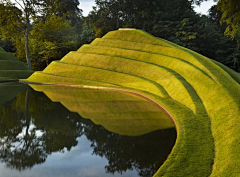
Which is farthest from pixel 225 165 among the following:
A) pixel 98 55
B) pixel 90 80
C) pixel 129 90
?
pixel 98 55

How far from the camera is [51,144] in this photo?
1026 centimetres

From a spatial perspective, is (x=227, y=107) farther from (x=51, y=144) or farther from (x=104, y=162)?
(x=51, y=144)

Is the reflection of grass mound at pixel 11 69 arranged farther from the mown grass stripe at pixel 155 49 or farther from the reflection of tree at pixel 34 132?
the reflection of tree at pixel 34 132

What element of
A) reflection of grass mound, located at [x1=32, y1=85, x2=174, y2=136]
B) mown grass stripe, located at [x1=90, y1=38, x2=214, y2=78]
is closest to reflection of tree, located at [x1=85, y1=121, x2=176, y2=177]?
reflection of grass mound, located at [x1=32, y1=85, x2=174, y2=136]

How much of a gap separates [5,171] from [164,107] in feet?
32.0

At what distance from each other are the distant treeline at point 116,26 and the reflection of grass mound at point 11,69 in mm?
3532

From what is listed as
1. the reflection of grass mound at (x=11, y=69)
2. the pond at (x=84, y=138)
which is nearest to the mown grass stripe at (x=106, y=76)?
the pond at (x=84, y=138)

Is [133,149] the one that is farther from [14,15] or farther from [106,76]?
[14,15]

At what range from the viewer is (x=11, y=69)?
3791 centimetres

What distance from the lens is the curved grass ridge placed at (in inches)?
302

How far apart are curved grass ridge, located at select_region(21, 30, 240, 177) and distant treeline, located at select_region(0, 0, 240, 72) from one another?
8649mm

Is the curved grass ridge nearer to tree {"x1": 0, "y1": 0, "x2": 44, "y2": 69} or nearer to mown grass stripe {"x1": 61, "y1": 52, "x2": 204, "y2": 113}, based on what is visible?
mown grass stripe {"x1": 61, "y1": 52, "x2": 204, "y2": 113}

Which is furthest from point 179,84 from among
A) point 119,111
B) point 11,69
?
point 11,69

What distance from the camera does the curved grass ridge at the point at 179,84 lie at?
7.68 metres
